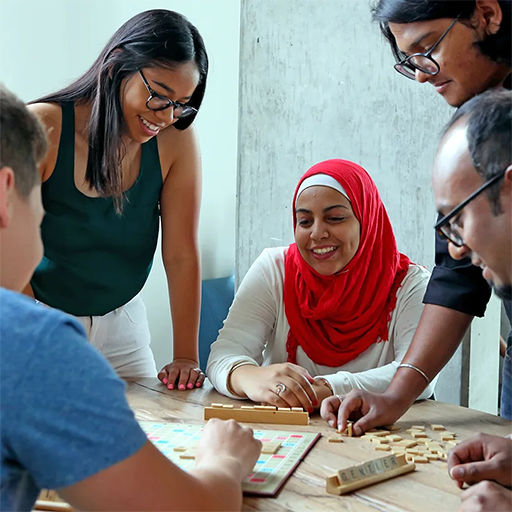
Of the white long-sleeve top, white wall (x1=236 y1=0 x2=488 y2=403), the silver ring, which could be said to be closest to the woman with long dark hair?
the white long-sleeve top

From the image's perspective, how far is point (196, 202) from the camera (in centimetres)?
270

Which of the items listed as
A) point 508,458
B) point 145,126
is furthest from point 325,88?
point 508,458

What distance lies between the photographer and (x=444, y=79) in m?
1.96

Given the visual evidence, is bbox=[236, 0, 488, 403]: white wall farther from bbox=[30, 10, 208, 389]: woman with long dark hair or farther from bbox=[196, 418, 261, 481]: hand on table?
bbox=[196, 418, 261, 481]: hand on table

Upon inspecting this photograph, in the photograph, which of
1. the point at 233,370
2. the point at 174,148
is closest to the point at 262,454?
the point at 233,370

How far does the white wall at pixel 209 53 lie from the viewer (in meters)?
4.02

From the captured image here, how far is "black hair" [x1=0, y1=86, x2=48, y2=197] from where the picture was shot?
106cm

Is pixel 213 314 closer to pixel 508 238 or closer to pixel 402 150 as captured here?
pixel 402 150

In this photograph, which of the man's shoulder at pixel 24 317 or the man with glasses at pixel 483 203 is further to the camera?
the man with glasses at pixel 483 203

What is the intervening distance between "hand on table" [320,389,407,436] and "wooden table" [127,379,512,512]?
40 millimetres

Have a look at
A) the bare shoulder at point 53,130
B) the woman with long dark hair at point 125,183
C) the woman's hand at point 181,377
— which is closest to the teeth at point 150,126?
the woman with long dark hair at point 125,183

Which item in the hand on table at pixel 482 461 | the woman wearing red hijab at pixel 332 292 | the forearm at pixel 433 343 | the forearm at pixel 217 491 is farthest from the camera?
the woman wearing red hijab at pixel 332 292

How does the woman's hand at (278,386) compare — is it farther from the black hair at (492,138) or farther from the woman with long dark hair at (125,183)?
the black hair at (492,138)

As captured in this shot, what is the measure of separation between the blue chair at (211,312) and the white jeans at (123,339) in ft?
6.18
